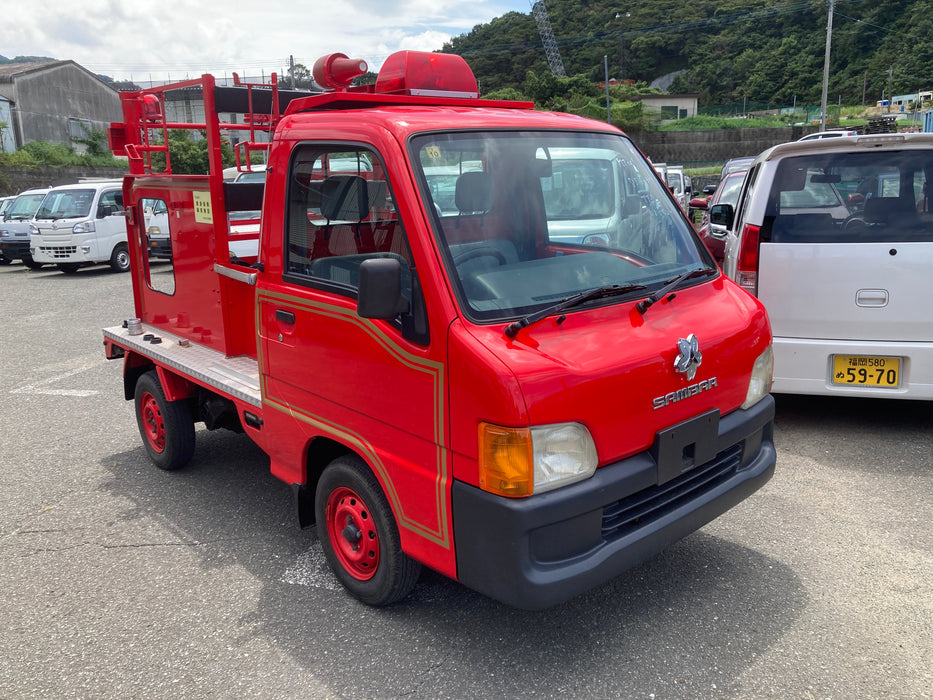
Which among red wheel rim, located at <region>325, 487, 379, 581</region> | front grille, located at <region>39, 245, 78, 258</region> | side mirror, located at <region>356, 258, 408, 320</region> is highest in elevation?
side mirror, located at <region>356, 258, 408, 320</region>

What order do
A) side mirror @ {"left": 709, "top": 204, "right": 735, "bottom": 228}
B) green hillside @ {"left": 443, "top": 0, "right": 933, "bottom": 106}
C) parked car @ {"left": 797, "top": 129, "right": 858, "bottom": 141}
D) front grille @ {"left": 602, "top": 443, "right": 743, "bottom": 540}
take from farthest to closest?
1. green hillside @ {"left": 443, "top": 0, "right": 933, "bottom": 106}
2. side mirror @ {"left": 709, "top": 204, "right": 735, "bottom": 228}
3. parked car @ {"left": 797, "top": 129, "right": 858, "bottom": 141}
4. front grille @ {"left": 602, "top": 443, "right": 743, "bottom": 540}

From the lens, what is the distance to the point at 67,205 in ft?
51.1

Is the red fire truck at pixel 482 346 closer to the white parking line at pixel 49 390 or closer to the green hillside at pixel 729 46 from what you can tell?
the white parking line at pixel 49 390

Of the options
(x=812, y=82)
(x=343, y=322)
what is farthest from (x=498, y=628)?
(x=812, y=82)

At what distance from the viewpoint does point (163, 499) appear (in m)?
4.47

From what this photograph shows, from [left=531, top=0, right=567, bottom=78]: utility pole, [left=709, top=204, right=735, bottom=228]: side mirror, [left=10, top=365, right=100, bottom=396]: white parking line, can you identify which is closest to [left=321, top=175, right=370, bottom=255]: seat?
[left=709, top=204, right=735, bottom=228]: side mirror

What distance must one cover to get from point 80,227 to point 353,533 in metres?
14.5

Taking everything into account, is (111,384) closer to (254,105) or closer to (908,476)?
(254,105)

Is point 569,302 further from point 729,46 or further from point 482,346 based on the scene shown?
point 729,46

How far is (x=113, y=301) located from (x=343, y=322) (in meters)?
10.6

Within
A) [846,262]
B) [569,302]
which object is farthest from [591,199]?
[846,262]

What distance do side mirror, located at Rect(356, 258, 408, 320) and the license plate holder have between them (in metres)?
1.05

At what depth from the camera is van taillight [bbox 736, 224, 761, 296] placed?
486cm

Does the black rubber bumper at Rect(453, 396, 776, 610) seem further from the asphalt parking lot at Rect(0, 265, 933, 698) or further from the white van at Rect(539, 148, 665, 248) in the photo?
the white van at Rect(539, 148, 665, 248)
